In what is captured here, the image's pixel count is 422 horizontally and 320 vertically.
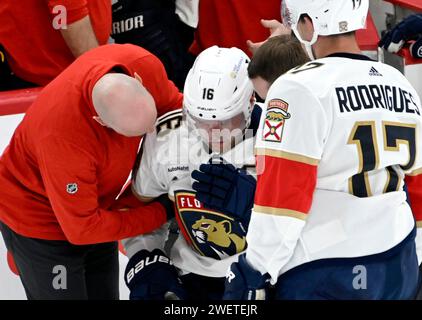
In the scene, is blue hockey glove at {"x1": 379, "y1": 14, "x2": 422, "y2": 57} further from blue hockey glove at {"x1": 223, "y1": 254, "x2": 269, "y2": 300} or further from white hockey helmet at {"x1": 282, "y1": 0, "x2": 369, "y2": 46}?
blue hockey glove at {"x1": 223, "y1": 254, "x2": 269, "y2": 300}

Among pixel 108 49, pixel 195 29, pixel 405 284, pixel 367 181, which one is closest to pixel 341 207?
pixel 367 181

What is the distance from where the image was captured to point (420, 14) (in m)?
3.13

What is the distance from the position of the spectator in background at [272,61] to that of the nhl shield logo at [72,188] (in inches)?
18.3

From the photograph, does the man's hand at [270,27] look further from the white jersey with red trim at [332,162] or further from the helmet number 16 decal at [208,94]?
the white jersey with red trim at [332,162]

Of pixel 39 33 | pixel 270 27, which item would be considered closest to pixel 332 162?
pixel 39 33

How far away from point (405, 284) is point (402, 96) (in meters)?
0.36

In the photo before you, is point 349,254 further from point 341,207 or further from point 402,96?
point 402,96

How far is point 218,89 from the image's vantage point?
182 centimetres

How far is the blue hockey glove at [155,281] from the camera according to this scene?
193 centimetres

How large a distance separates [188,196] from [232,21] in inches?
52.1

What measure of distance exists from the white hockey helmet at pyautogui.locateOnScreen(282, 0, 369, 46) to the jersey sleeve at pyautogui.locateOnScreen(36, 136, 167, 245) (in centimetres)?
59

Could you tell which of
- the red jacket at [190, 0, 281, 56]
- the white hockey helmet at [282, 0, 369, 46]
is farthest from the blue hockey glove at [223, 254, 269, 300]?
the red jacket at [190, 0, 281, 56]

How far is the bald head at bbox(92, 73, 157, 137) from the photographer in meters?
1.82

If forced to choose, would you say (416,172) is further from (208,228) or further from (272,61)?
(208,228)
